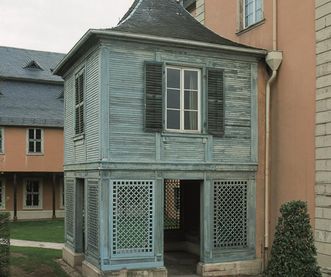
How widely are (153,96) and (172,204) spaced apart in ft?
21.5

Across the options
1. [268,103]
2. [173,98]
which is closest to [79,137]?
[173,98]

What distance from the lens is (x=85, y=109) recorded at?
39.8ft

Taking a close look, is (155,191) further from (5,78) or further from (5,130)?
(5,78)

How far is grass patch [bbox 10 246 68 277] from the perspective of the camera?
12.5 m

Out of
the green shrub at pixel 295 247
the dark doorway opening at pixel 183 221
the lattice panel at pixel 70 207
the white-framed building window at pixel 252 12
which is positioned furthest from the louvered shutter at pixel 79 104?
the green shrub at pixel 295 247

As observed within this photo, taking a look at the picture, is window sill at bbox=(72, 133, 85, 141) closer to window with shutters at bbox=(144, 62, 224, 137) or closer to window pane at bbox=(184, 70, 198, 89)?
window with shutters at bbox=(144, 62, 224, 137)

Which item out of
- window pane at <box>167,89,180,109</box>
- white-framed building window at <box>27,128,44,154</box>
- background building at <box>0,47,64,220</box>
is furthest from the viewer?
white-framed building window at <box>27,128,44,154</box>

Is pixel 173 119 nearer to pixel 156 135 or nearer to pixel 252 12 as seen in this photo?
pixel 156 135

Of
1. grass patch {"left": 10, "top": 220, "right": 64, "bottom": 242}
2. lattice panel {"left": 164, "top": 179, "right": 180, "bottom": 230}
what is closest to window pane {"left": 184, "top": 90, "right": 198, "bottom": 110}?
lattice panel {"left": 164, "top": 179, "right": 180, "bottom": 230}

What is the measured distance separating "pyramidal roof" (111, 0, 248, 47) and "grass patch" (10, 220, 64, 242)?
9.97m

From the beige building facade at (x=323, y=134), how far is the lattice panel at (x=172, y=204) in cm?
623

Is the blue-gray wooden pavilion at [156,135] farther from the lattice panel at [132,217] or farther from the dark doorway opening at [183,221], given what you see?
the dark doorway opening at [183,221]

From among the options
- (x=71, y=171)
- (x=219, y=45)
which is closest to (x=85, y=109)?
(x=71, y=171)

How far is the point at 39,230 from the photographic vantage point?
73.4 feet
